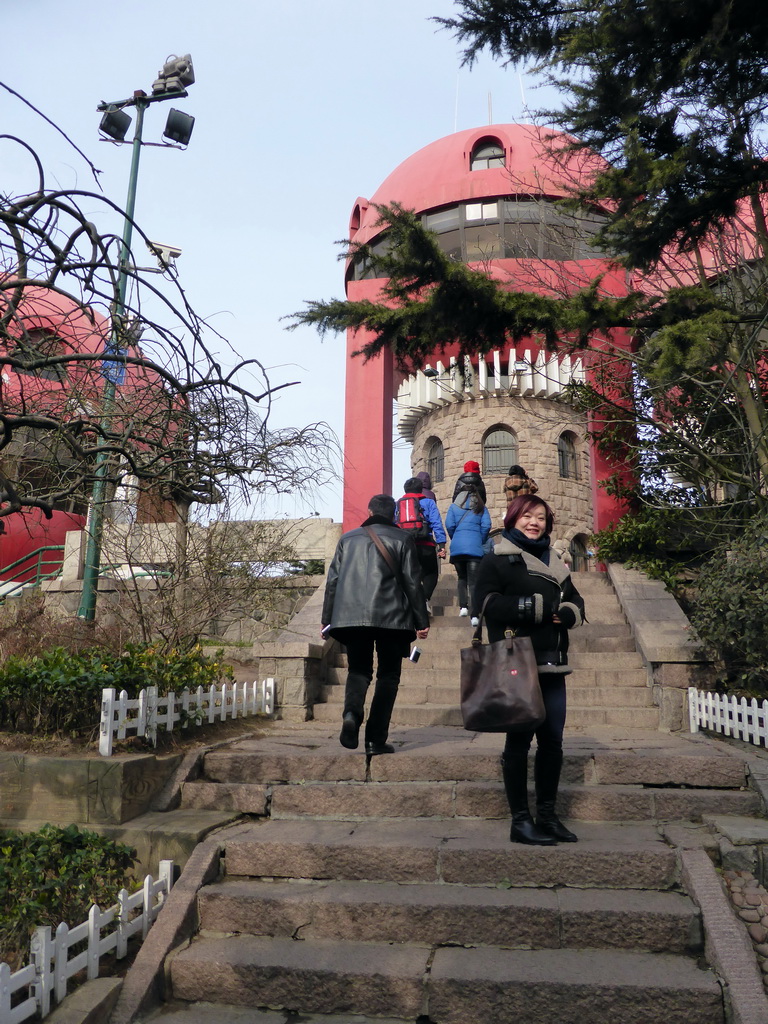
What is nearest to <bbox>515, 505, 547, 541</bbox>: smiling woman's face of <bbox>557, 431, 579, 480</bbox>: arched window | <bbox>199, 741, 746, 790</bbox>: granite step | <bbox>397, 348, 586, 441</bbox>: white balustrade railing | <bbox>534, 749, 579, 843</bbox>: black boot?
<bbox>534, 749, 579, 843</bbox>: black boot

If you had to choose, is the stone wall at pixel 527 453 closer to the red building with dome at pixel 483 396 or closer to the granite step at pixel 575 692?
the red building with dome at pixel 483 396

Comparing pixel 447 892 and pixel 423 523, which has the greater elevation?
pixel 423 523

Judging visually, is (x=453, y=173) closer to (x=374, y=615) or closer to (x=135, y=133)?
(x=135, y=133)

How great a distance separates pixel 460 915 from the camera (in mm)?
3498

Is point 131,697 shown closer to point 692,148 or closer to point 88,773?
point 88,773

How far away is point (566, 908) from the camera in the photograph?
11.4 ft

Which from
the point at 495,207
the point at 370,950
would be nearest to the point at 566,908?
the point at 370,950

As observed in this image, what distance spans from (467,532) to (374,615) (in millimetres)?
3749

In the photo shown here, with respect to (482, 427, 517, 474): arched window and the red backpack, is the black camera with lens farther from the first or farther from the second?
(482, 427, 517, 474): arched window

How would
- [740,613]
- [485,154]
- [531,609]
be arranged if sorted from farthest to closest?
[485,154] < [740,613] < [531,609]

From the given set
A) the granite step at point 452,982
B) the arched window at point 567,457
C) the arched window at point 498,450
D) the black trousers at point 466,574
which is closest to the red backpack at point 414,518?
the black trousers at point 466,574

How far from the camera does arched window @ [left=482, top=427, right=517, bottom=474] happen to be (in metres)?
18.3

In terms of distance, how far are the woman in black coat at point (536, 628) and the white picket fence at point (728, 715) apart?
1934mm

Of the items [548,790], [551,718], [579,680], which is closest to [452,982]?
[548,790]
